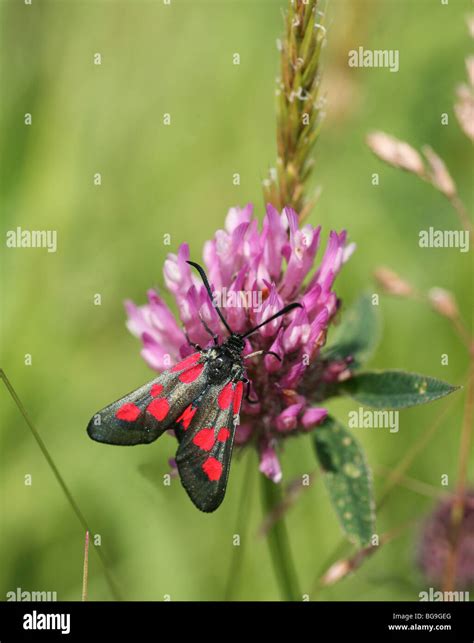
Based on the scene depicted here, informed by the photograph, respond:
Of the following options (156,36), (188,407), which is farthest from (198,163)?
(188,407)

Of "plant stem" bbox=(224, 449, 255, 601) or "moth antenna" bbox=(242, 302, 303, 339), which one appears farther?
"plant stem" bbox=(224, 449, 255, 601)

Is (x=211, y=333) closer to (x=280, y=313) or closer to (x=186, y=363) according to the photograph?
(x=186, y=363)

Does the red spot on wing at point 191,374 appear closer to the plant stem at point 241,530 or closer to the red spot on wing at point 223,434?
the red spot on wing at point 223,434

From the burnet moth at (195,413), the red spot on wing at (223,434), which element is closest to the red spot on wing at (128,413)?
the burnet moth at (195,413)

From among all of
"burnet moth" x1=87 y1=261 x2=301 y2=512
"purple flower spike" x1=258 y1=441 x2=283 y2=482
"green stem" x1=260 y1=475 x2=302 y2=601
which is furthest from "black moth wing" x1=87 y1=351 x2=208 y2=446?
"green stem" x1=260 y1=475 x2=302 y2=601

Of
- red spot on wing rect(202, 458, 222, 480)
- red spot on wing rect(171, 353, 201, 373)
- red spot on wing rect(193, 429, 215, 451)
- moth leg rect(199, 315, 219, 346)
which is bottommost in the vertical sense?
red spot on wing rect(202, 458, 222, 480)

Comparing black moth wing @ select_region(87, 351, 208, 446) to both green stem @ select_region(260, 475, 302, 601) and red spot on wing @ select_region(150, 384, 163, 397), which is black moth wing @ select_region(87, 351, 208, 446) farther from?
green stem @ select_region(260, 475, 302, 601)

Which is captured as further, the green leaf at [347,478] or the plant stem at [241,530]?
the plant stem at [241,530]

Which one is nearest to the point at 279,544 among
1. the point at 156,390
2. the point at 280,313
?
the point at 156,390
